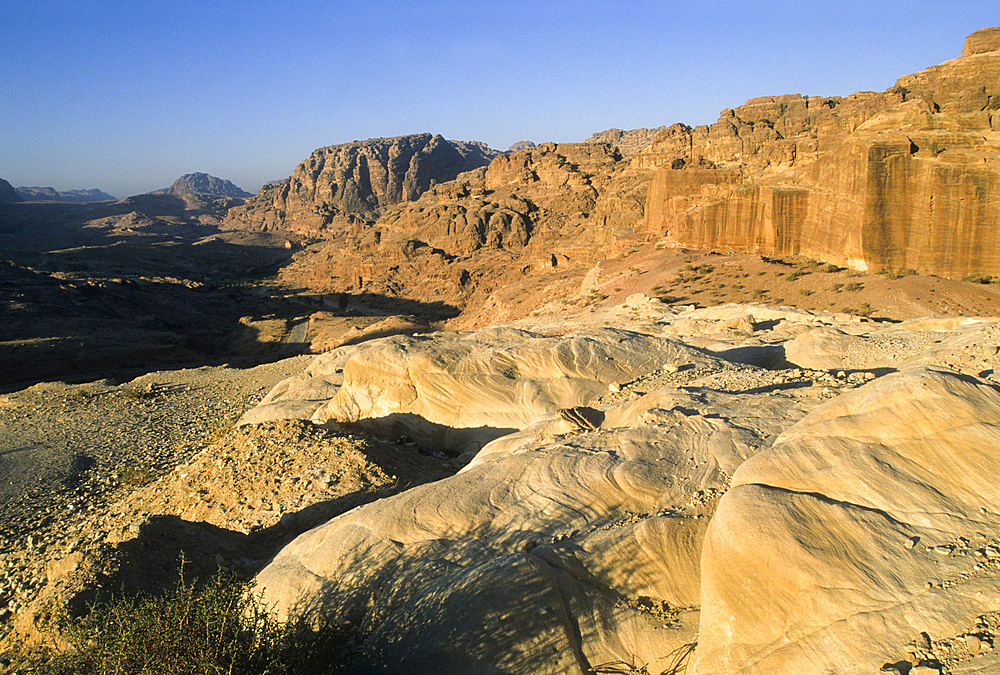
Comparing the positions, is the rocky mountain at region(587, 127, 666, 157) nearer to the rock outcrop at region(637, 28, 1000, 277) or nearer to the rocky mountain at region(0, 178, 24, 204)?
the rock outcrop at region(637, 28, 1000, 277)

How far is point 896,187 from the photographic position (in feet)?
63.9

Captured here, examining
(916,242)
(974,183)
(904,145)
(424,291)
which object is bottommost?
(424,291)

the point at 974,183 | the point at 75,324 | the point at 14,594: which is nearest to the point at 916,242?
the point at 974,183

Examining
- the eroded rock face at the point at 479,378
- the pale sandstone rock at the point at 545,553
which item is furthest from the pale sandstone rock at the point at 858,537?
the eroded rock face at the point at 479,378

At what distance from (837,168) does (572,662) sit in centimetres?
2403

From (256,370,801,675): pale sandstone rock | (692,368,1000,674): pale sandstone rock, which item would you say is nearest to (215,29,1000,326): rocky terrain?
(256,370,801,675): pale sandstone rock

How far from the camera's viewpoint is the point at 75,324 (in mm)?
30422

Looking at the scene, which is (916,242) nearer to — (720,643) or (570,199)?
(720,643)

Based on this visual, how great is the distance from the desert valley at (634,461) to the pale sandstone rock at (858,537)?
17 mm

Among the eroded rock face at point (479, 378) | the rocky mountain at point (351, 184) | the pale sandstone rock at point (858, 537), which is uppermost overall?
the rocky mountain at point (351, 184)

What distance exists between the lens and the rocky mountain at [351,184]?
112 metres

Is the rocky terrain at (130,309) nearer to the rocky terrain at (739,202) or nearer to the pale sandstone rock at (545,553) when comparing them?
the rocky terrain at (739,202)

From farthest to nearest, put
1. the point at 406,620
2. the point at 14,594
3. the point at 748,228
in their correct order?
the point at 748,228 → the point at 14,594 → the point at 406,620

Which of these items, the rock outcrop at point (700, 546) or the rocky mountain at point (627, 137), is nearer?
the rock outcrop at point (700, 546)
